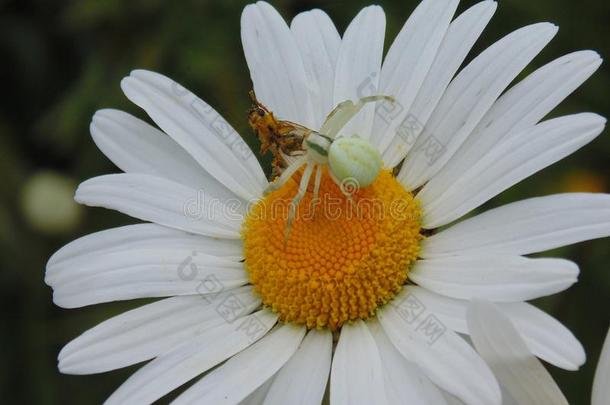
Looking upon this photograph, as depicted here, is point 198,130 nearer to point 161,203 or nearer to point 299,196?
point 161,203

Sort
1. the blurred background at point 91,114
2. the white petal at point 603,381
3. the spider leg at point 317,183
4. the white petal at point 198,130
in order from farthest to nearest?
the blurred background at point 91,114 < the white petal at point 198,130 < the spider leg at point 317,183 < the white petal at point 603,381

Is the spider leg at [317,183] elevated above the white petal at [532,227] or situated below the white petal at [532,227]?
above

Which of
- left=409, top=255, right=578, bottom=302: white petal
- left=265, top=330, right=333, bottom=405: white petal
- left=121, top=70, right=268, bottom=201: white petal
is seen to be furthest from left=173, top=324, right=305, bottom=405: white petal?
left=121, top=70, right=268, bottom=201: white petal

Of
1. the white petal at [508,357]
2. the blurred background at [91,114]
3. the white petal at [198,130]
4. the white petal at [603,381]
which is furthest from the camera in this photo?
the blurred background at [91,114]

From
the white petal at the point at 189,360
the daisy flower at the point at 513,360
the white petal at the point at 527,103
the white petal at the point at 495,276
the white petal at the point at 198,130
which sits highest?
the white petal at the point at 198,130

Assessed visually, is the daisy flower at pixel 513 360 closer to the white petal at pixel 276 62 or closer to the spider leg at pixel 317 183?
the spider leg at pixel 317 183

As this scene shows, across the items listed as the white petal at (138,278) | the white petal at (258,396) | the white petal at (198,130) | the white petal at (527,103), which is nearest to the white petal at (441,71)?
the white petal at (527,103)

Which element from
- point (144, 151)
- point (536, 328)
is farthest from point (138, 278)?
point (536, 328)
